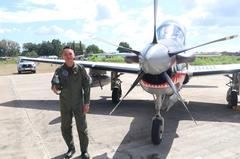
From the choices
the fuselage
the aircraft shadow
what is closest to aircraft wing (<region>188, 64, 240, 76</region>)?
the aircraft shadow

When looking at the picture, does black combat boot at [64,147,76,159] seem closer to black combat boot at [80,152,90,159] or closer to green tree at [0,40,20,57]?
black combat boot at [80,152,90,159]

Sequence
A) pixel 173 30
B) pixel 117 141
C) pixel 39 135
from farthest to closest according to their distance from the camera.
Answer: pixel 173 30
pixel 39 135
pixel 117 141

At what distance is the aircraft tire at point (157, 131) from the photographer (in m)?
7.81

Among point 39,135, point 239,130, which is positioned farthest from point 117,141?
point 239,130

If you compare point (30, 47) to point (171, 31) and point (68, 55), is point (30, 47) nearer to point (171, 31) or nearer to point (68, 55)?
point (171, 31)

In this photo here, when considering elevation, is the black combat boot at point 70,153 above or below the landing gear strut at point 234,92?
below

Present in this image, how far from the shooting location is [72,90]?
688cm

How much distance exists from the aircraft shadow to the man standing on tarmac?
0.74 metres

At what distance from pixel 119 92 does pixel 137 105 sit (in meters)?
1.09

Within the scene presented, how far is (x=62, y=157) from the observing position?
7.13m

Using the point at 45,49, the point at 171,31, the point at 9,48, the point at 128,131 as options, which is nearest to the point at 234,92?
the point at 171,31

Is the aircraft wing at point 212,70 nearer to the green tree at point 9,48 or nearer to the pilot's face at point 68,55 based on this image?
the pilot's face at point 68,55

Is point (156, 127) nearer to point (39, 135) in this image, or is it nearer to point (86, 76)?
point (86, 76)

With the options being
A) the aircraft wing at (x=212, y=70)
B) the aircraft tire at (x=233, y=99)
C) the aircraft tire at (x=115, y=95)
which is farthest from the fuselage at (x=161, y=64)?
the aircraft tire at (x=115, y=95)
